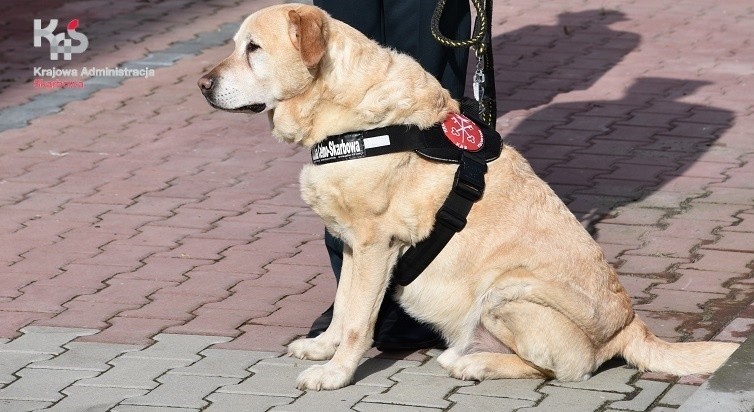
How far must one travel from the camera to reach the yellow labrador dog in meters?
4.45

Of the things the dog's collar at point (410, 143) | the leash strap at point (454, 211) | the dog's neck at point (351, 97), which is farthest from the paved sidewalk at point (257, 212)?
the dog's neck at point (351, 97)

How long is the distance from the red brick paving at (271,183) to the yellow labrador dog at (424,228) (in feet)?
1.91

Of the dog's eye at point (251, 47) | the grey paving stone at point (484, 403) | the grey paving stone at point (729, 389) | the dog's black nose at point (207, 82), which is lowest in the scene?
the grey paving stone at point (484, 403)

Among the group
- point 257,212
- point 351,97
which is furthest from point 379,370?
point 257,212

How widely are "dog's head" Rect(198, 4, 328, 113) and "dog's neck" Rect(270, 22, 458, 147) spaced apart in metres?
0.05

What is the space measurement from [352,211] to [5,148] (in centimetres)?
403

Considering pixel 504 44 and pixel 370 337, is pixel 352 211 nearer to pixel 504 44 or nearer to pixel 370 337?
pixel 370 337

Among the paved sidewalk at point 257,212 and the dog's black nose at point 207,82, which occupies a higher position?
the dog's black nose at point 207,82

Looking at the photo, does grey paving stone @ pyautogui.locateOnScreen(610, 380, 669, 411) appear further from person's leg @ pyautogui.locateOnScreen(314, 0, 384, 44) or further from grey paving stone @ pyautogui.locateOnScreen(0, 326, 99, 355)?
grey paving stone @ pyautogui.locateOnScreen(0, 326, 99, 355)

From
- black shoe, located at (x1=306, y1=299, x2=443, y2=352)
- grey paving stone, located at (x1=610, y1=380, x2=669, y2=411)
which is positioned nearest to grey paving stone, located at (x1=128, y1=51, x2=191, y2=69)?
black shoe, located at (x1=306, y1=299, x2=443, y2=352)

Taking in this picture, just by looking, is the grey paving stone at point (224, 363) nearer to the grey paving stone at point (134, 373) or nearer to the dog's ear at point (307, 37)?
the grey paving stone at point (134, 373)

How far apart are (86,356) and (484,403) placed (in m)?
1.55

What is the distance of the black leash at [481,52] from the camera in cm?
488

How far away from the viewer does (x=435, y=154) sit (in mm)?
4523
